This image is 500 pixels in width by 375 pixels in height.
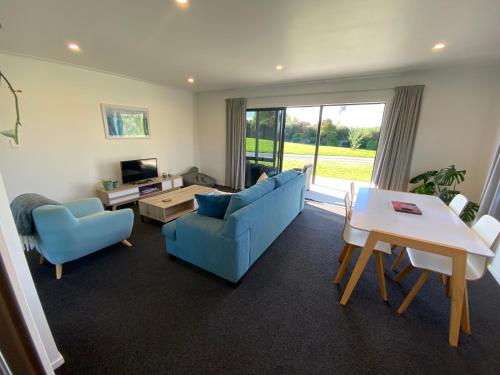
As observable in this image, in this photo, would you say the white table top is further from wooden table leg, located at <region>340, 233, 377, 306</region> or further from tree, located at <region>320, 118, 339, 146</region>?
tree, located at <region>320, 118, 339, 146</region>

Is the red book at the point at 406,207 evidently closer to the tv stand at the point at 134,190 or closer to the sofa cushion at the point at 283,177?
the sofa cushion at the point at 283,177

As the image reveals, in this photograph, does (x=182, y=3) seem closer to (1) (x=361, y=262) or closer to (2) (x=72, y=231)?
(2) (x=72, y=231)

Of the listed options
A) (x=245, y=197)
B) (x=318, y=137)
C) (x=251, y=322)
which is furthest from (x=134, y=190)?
(x=318, y=137)

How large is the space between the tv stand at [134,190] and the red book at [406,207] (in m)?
4.06

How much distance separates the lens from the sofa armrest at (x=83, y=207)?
244cm

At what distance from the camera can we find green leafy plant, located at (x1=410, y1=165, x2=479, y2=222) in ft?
9.47

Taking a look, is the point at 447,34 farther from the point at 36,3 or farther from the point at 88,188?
the point at 88,188

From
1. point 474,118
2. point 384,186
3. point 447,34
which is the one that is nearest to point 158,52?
point 447,34

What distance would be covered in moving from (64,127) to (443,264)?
5126 mm

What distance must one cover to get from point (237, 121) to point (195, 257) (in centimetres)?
375

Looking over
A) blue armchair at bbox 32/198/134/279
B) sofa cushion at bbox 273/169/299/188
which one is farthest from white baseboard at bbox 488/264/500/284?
blue armchair at bbox 32/198/134/279

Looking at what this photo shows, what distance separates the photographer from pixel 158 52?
2.71 metres

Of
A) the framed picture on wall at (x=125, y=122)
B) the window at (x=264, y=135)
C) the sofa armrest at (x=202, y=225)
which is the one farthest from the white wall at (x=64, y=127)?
the sofa armrest at (x=202, y=225)

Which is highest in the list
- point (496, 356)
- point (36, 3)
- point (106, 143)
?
point (36, 3)
